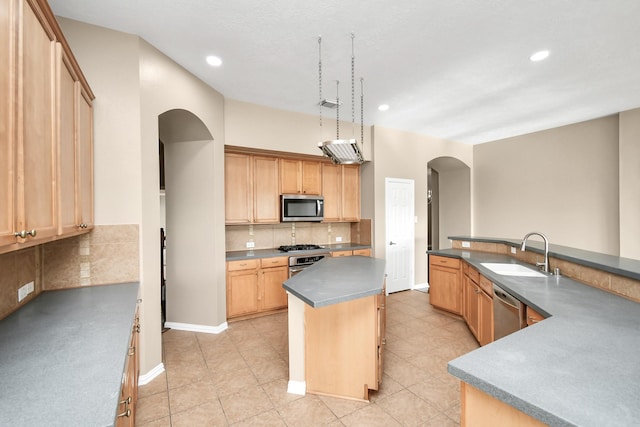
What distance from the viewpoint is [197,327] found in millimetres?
3449

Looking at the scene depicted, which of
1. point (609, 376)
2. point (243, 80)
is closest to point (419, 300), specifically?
point (609, 376)

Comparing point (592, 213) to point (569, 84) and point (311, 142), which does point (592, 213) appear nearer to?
point (569, 84)

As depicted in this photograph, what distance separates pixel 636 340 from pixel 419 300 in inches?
137

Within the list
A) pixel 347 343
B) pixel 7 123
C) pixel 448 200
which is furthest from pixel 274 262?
pixel 448 200

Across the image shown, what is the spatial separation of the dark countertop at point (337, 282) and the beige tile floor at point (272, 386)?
871 millimetres

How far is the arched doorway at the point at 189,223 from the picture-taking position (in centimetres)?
340

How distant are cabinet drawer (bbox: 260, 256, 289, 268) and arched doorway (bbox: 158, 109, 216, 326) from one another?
0.73 meters

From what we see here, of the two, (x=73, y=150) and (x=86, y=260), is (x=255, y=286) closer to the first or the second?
(x=86, y=260)

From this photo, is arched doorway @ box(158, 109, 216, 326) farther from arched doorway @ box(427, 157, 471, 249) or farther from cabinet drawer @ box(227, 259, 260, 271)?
arched doorway @ box(427, 157, 471, 249)

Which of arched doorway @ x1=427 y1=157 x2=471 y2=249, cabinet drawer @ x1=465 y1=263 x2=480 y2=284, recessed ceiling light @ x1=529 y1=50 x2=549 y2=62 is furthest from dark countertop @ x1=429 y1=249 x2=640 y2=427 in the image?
arched doorway @ x1=427 y1=157 x2=471 y2=249

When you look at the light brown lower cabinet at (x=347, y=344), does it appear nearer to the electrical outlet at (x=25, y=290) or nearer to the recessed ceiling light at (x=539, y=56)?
the electrical outlet at (x=25, y=290)

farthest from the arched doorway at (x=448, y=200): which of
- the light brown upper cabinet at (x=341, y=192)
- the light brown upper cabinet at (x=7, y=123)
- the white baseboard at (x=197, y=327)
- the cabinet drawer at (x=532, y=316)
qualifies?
the light brown upper cabinet at (x=7, y=123)

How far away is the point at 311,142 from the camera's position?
4.32m

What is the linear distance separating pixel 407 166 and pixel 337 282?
3.59 metres
